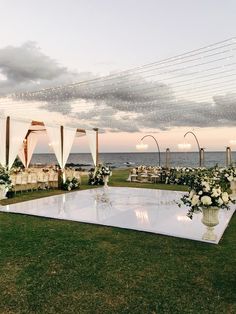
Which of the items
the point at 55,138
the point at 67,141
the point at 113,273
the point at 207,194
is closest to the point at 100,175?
the point at 67,141

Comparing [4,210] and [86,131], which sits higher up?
[86,131]

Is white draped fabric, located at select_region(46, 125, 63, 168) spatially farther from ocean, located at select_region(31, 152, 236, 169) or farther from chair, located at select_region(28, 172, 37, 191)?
ocean, located at select_region(31, 152, 236, 169)

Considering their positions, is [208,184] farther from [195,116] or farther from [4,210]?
[195,116]

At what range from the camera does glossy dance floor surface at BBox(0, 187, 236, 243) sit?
20.1 ft

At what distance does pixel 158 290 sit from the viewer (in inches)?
133

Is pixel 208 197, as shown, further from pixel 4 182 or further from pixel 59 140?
pixel 59 140

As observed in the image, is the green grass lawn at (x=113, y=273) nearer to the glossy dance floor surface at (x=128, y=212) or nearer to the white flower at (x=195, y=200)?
the glossy dance floor surface at (x=128, y=212)

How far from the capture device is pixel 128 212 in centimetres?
775

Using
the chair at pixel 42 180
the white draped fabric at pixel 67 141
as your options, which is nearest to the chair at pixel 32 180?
the chair at pixel 42 180

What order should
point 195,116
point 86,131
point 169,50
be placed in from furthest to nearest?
point 195,116 → point 86,131 → point 169,50

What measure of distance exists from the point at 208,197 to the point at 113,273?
2032 millimetres

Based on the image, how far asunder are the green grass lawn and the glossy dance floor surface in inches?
21.8

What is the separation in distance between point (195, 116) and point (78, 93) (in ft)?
27.1

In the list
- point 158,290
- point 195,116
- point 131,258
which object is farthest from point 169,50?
point 158,290
